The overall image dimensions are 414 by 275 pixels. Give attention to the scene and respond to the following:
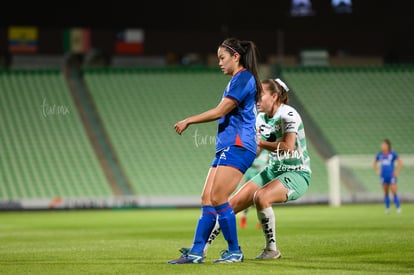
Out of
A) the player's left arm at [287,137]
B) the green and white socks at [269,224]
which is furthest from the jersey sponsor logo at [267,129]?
the green and white socks at [269,224]

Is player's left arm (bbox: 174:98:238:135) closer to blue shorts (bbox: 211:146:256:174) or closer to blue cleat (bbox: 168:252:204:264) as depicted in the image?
blue shorts (bbox: 211:146:256:174)

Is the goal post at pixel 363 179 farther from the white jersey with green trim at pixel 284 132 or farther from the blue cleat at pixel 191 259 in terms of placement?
the blue cleat at pixel 191 259

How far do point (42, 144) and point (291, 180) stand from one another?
82.2 feet

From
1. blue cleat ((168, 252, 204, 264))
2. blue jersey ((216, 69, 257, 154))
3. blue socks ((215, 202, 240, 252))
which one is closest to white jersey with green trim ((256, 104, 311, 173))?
blue jersey ((216, 69, 257, 154))

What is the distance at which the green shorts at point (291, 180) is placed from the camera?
978 centimetres

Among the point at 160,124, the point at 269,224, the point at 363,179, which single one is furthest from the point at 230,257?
the point at 160,124

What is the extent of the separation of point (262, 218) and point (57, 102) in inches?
1027

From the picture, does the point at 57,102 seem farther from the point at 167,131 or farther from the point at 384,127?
the point at 384,127

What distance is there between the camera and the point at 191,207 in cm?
3184

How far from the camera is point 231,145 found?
8602 millimetres

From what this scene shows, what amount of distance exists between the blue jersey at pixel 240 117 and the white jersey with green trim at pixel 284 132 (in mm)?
1080

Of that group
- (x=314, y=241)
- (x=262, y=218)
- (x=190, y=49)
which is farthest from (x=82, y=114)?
(x=262, y=218)

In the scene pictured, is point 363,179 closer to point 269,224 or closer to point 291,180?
point 291,180

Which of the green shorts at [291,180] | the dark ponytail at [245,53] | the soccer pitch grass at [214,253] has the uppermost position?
the dark ponytail at [245,53]
